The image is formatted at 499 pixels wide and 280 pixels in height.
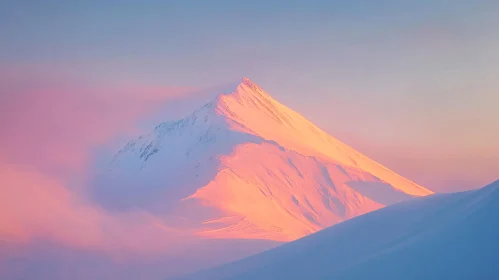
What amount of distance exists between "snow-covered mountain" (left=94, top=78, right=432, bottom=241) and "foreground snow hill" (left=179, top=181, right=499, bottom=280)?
40.0 metres

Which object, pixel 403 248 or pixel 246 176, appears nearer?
pixel 403 248

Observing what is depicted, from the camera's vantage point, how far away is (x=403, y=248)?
25766mm

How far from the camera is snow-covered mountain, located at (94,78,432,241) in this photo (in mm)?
83562

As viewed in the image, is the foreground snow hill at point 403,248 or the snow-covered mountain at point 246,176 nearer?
the foreground snow hill at point 403,248

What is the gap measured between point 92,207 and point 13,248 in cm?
2272

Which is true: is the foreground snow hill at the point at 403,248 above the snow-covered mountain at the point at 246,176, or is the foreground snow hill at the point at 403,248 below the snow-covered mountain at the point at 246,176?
below

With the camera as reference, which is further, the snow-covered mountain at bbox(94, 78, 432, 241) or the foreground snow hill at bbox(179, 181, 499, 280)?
the snow-covered mountain at bbox(94, 78, 432, 241)

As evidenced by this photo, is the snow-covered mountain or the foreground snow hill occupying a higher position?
the snow-covered mountain

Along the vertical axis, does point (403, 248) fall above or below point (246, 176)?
below

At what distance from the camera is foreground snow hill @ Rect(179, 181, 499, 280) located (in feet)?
74.6

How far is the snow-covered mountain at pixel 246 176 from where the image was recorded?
274 ft

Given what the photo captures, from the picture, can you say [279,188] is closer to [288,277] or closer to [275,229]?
[275,229]

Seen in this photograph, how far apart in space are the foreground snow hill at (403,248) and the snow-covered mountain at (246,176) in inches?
1575

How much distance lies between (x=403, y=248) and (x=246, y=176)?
67.4m
